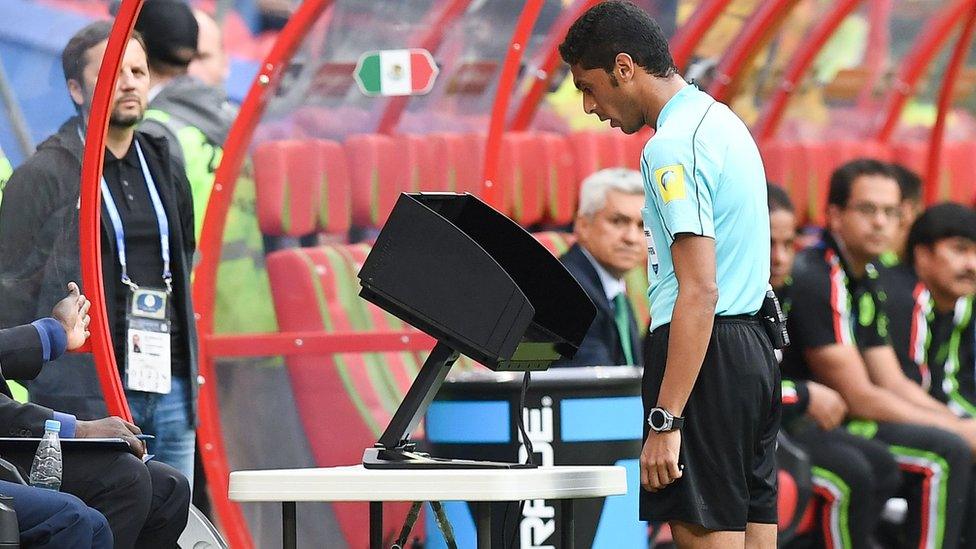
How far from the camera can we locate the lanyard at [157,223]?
498 centimetres

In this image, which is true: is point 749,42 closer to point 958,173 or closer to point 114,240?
point 958,173

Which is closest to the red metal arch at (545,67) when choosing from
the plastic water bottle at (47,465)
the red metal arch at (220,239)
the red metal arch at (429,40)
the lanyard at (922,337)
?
the red metal arch at (429,40)

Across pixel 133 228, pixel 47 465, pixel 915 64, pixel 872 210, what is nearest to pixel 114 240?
pixel 133 228

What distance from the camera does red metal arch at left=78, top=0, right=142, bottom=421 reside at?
4805 millimetres

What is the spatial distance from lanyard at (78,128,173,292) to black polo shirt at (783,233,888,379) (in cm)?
254

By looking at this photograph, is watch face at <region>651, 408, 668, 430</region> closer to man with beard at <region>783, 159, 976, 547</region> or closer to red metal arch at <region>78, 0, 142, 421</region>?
red metal arch at <region>78, 0, 142, 421</region>

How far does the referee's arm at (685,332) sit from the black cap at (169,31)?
2.43 meters

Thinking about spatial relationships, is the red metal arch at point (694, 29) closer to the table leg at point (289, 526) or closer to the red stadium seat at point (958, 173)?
the red stadium seat at point (958, 173)

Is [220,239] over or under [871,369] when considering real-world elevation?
over

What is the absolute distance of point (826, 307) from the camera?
6.72 m

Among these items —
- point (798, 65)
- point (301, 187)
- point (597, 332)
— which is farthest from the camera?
point (798, 65)

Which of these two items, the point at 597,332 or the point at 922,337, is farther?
the point at 922,337

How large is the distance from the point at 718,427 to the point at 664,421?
146 millimetres

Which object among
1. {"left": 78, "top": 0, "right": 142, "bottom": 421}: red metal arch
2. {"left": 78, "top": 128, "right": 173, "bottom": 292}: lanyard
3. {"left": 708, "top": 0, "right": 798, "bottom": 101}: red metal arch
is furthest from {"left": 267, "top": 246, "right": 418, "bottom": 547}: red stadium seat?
{"left": 708, "top": 0, "right": 798, "bottom": 101}: red metal arch
